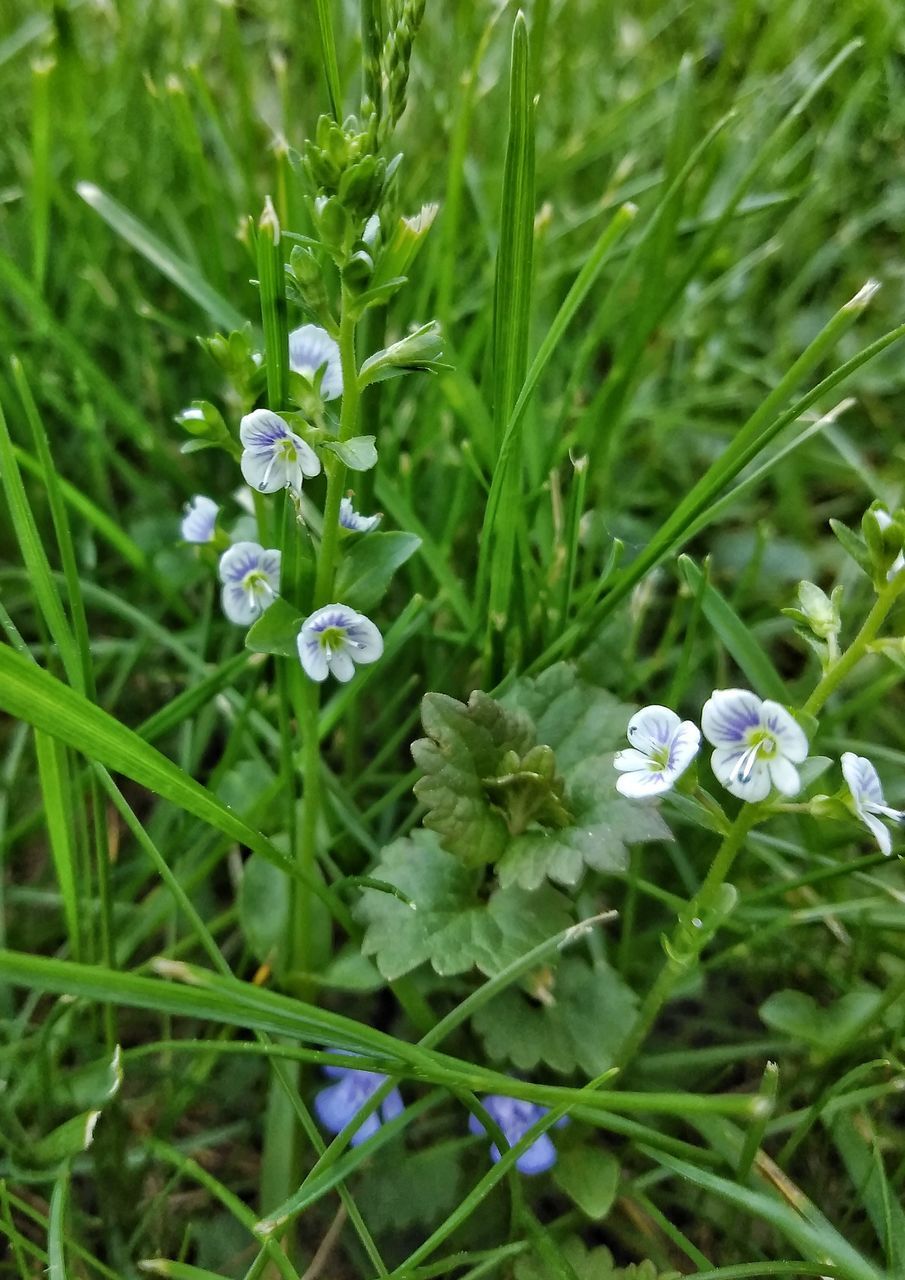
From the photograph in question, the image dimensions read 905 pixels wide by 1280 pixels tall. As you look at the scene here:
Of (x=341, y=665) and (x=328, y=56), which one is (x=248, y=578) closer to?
(x=341, y=665)

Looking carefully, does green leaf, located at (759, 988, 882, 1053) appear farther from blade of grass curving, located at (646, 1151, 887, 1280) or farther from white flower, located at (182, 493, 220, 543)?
white flower, located at (182, 493, 220, 543)

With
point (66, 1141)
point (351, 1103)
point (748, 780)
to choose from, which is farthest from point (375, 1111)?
point (748, 780)

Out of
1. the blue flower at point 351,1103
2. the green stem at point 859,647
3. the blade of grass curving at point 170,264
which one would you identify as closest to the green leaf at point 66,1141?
the blue flower at point 351,1103

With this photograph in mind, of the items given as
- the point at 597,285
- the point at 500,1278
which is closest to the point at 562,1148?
the point at 500,1278

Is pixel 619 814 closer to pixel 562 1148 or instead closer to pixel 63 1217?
pixel 562 1148

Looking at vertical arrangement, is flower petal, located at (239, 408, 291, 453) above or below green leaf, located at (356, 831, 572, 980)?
above

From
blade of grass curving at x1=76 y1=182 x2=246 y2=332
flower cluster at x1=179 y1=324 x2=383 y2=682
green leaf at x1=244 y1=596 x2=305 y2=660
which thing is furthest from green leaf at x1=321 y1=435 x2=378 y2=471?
blade of grass curving at x1=76 y1=182 x2=246 y2=332

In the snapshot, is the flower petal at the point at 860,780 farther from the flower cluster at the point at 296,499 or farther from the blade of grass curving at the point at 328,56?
the blade of grass curving at the point at 328,56
